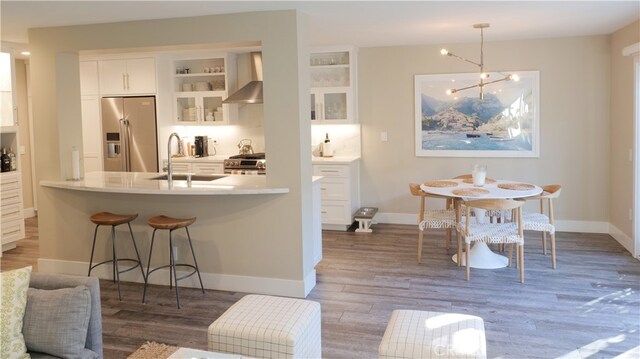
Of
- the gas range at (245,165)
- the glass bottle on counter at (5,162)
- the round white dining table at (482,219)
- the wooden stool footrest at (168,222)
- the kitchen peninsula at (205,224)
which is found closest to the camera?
the wooden stool footrest at (168,222)

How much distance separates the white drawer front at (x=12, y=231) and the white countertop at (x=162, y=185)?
1.49m

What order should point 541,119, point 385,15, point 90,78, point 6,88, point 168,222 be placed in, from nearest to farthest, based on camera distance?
point 168,222
point 385,15
point 6,88
point 541,119
point 90,78

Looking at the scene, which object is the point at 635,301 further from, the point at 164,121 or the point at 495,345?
the point at 164,121

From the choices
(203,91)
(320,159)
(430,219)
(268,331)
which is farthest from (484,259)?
(203,91)

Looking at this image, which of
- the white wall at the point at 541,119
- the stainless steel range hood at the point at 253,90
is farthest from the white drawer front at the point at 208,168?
the white wall at the point at 541,119

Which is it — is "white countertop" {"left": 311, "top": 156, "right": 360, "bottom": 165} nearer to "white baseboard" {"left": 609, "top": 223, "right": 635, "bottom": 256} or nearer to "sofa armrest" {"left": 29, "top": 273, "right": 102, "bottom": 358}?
"white baseboard" {"left": 609, "top": 223, "right": 635, "bottom": 256}

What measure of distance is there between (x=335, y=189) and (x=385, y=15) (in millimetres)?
2728

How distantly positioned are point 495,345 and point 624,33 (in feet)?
13.5

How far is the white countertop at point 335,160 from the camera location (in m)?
7.01

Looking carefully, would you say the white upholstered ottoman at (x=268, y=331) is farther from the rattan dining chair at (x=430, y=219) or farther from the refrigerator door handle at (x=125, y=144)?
the refrigerator door handle at (x=125, y=144)

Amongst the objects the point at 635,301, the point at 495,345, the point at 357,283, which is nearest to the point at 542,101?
the point at 635,301

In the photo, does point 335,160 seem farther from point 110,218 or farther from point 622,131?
point 622,131

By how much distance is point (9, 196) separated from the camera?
6570mm

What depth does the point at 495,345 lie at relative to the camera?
3.68 metres
